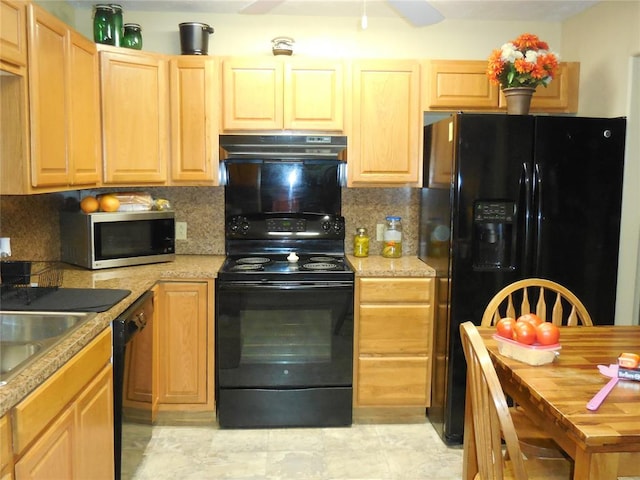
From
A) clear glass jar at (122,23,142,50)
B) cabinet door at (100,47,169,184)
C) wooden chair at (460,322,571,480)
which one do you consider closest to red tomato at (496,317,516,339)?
wooden chair at (460,322,571,480)

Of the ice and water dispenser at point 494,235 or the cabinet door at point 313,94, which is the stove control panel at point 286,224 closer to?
the cabinet door at point 313,94

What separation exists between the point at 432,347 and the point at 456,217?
0.77 metres

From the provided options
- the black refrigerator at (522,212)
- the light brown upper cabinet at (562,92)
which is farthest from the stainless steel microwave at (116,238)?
the light brown upper cabinet at (562,92)

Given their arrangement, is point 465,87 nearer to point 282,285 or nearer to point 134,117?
point 282,285

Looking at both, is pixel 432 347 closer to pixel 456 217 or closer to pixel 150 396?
pixel 456 217

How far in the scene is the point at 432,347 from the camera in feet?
10.5

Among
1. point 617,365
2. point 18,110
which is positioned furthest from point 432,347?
point 18,110

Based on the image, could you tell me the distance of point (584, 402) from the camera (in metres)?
1.51

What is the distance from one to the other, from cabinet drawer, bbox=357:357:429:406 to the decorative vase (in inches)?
56.1

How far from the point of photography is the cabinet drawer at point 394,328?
10.3 ft

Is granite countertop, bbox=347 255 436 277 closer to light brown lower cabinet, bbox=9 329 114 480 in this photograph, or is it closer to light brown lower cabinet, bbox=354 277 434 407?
light brown lower cabinet, bbox=354 277 434 407

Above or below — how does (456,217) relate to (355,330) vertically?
above

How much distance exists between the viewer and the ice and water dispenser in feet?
A: 9.53

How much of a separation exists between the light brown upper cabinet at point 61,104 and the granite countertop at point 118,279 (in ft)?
1.55
